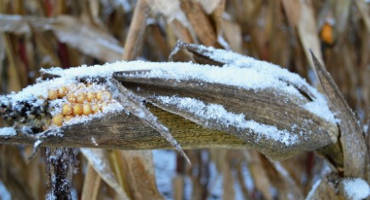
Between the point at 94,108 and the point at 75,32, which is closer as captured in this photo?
the point at 94,108

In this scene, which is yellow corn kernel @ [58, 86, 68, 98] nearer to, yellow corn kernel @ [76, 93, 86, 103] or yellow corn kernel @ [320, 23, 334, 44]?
yellow corn kernel @ [76, 93, 86, 103]

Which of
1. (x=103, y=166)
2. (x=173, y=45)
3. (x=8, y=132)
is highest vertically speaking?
(x=173, y=45)

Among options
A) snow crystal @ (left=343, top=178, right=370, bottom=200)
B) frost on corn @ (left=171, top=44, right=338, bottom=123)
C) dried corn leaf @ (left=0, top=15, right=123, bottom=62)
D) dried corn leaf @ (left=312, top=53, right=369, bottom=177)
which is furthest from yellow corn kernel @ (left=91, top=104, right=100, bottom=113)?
dried corn leaf @ (left=0, top=15, right=123, bottom=62)

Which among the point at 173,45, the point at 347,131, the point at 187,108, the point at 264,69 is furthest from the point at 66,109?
the point at 173,45

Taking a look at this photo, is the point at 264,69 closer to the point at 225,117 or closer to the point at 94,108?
the point at 225,117

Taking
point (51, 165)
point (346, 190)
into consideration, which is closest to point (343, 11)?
point (346, 190)

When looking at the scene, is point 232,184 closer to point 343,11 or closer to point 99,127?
point 343,11
